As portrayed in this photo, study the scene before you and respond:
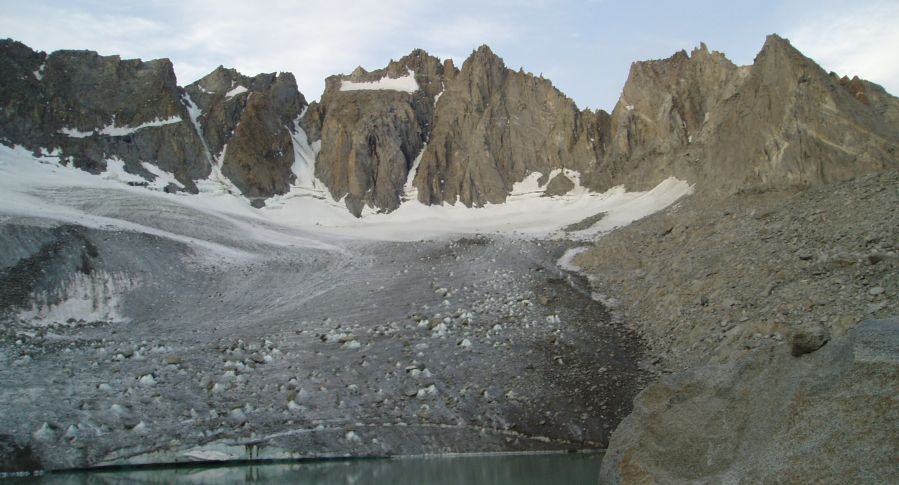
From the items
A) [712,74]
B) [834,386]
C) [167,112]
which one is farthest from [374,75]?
[834,386]

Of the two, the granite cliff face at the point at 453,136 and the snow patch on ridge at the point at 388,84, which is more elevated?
the snow patch on ridge at the point at 388,84

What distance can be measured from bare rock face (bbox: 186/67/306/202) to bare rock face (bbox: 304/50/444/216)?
344cm

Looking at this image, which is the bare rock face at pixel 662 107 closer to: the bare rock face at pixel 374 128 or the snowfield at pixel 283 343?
the snowfield at pixel 283 343

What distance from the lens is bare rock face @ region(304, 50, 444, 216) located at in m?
66.8

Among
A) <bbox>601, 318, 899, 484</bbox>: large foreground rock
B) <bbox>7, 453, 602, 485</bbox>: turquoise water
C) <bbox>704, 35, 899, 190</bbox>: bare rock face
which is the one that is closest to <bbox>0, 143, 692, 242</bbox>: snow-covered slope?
<bbox>704, 35, 899, 190</bbox>: bare rock face

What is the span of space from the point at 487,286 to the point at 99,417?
15727 mm

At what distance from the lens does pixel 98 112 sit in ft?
221

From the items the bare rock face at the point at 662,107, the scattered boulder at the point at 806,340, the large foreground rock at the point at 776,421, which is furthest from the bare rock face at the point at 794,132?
the scattered boulder at the point at 806,340

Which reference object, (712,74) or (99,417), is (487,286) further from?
(712,74)

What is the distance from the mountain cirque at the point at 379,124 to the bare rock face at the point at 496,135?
0.42ft

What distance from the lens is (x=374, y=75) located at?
8144 centimetres

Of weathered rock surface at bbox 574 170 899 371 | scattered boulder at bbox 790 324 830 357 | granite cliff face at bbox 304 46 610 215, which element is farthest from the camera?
granite cliff face at bbox 304 46 610 215

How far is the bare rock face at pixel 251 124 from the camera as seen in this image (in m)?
66.8

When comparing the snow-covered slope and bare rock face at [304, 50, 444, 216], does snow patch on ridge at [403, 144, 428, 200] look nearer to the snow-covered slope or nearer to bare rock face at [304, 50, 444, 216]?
bare rock face at [304, 50, 444, 216]
